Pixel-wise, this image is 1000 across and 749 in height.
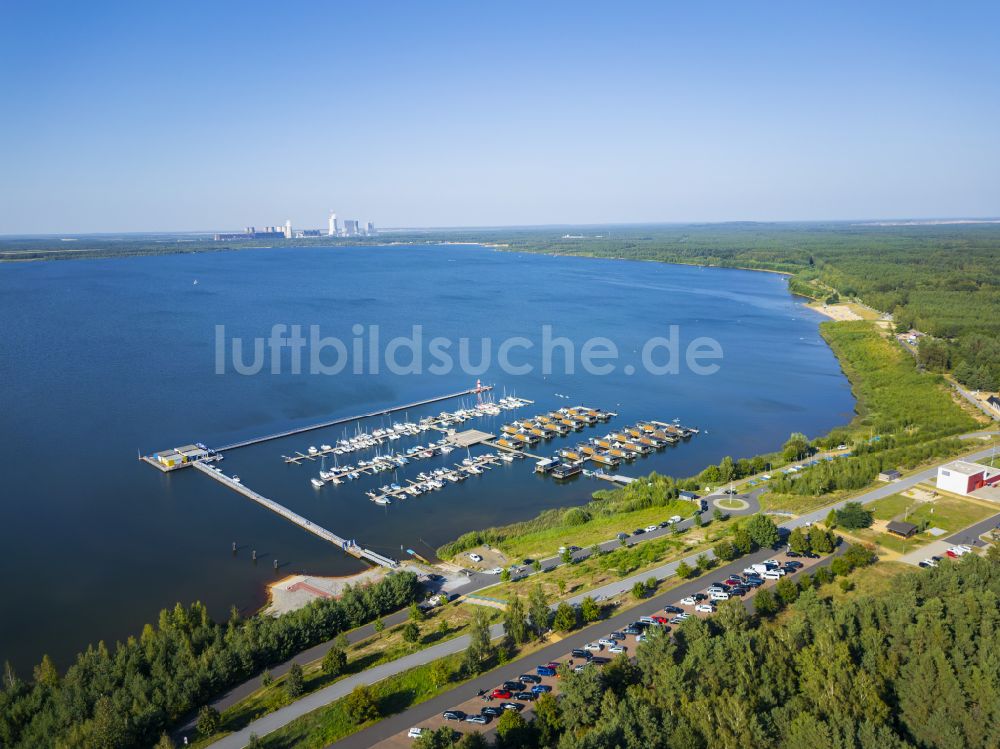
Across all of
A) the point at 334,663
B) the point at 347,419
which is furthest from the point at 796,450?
the point at 347,419

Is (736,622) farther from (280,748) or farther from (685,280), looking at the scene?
(685,280)

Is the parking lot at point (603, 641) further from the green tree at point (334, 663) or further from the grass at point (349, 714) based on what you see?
the green tree at point (334, 663)

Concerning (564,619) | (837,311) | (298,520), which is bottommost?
(298,520)

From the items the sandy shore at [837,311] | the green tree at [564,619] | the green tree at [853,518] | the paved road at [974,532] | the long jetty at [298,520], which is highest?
the sandy shore at [837,311]

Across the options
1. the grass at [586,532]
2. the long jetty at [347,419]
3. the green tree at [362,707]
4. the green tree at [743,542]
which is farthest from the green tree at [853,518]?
the long jetty at [347,419]

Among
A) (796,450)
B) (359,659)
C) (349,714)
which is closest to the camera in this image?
(349,714)

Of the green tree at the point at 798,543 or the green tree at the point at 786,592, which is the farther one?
the green tree at the point at 798,543

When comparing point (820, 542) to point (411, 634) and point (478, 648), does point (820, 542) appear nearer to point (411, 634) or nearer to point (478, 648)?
point (478, 648)

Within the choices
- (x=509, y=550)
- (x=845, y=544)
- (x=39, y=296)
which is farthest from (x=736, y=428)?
(x=39, y=296)
